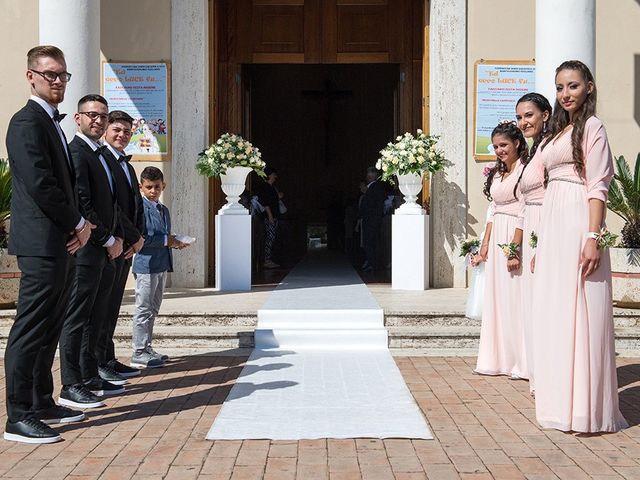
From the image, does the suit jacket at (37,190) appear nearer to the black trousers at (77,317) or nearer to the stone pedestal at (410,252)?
the black trousers at (77,317)

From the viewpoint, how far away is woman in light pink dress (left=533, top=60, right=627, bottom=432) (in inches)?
202

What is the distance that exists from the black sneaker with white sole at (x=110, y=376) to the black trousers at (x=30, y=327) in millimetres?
1489

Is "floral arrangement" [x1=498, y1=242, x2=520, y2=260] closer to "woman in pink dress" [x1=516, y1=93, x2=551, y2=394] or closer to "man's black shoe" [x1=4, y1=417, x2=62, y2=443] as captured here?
"woman in pink dress" [x1=516, y1=93, x2=551, y2=394]

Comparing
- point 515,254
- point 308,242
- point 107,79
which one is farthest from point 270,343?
point 308,242

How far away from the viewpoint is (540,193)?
19.9 ft

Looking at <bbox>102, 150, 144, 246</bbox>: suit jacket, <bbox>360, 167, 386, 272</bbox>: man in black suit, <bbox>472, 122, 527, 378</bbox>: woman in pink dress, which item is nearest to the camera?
<bbox>102, 150, 144, 246</bbox>: suit jacket

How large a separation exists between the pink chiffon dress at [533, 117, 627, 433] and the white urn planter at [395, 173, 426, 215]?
5.30 meters

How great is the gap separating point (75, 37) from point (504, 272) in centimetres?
489

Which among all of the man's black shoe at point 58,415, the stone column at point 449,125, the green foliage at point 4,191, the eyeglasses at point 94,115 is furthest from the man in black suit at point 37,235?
the stone column at point 449,125

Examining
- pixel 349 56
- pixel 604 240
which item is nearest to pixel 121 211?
pixel 604 240

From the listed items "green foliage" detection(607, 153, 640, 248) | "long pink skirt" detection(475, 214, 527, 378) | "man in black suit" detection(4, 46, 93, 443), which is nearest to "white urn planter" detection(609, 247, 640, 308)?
"green foliage" detection(607, 153, 640, 248)

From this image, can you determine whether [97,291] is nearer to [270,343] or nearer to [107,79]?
[270,343]

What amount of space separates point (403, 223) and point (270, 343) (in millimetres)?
3104

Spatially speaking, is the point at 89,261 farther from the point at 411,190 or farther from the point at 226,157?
the point at 411,190
